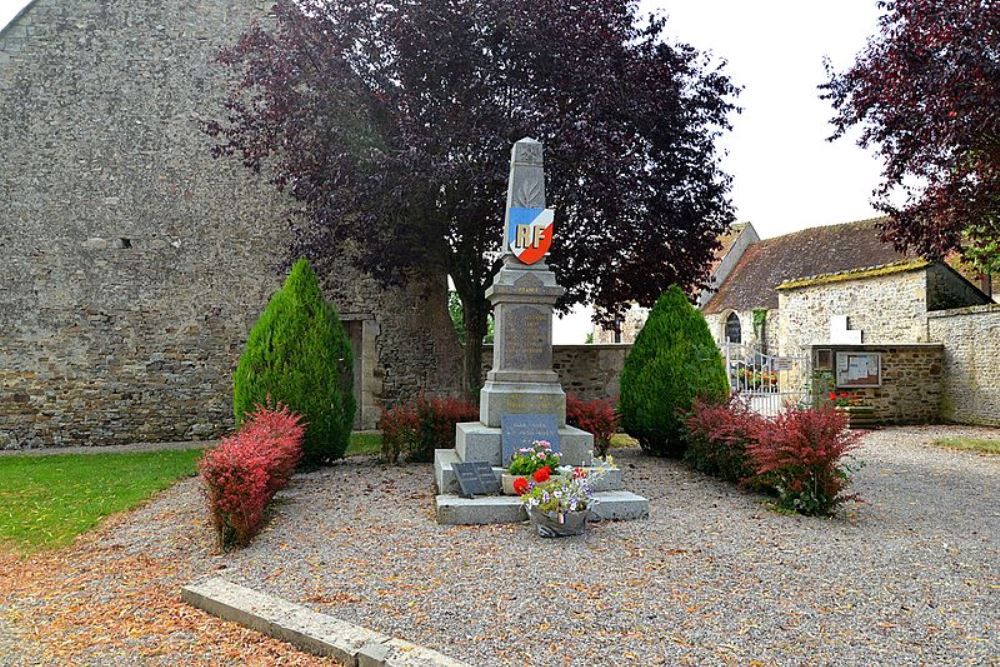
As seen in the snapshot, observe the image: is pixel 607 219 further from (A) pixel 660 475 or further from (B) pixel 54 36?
(B) pixel 54 36

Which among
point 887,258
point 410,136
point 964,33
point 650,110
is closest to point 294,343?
point 410,136

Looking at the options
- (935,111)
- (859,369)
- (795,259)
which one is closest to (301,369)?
(935,111)

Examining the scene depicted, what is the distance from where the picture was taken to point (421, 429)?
8.80 meters

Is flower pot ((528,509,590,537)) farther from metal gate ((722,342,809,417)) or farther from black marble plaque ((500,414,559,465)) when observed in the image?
metal gate ((722,342,809,417))

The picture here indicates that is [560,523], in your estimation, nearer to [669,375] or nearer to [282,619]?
[282,619]

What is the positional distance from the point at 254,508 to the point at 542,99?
22.3 ft

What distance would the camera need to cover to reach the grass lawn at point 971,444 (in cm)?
1070

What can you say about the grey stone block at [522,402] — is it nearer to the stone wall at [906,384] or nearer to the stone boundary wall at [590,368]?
the stone boundary wall at [590,368]

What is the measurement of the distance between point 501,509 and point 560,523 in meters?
0.70

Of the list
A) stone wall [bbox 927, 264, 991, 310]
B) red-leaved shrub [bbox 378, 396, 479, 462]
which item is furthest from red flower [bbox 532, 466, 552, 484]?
stone wall [bbox 927, 264, 991, 310]

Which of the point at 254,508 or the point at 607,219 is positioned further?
the point at 607,219

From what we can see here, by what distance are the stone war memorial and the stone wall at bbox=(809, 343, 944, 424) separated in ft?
31.8

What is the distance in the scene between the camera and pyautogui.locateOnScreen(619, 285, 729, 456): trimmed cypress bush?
8805 mm

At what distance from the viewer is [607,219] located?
9875mm
